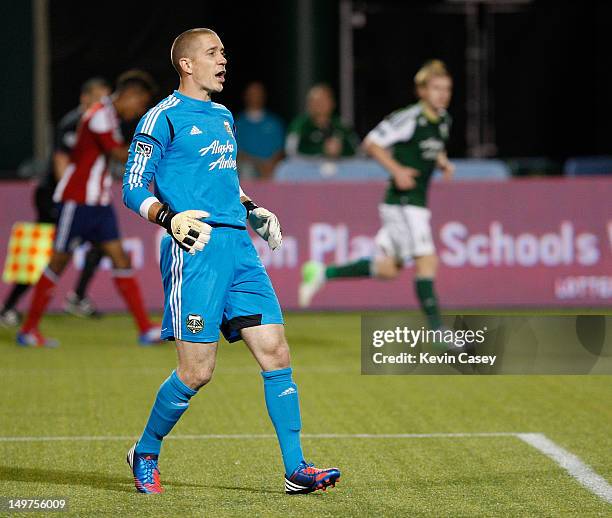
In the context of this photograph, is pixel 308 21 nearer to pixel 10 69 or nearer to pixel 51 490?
pixel 10 69

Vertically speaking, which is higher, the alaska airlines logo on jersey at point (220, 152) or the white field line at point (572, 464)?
the alaska airlines logo on jersey at point (220, 152)

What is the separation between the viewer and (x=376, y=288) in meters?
13.9

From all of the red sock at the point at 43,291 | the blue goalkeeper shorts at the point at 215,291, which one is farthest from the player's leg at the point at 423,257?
the blue goalkeeper shorts at the point at 215,291

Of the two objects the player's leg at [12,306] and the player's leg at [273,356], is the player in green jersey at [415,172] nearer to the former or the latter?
the player's leg at [12,306]

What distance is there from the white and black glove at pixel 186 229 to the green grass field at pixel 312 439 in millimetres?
1036

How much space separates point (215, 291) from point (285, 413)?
0.57 m

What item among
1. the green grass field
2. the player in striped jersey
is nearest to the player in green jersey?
the green grass field

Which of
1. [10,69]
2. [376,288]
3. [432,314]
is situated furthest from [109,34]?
[432,314]

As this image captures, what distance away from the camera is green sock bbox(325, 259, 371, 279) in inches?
455

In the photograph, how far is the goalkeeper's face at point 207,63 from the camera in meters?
5.95

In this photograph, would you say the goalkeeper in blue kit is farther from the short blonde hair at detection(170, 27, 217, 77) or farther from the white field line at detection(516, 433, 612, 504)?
the white field line at detection(516, 433, 612, 504)

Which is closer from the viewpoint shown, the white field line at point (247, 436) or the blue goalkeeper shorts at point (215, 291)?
the blue goalkeeper shorts at point (215, 291)

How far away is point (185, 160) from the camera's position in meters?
5.91

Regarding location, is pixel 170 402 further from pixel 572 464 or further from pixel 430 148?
pixel 430 148
